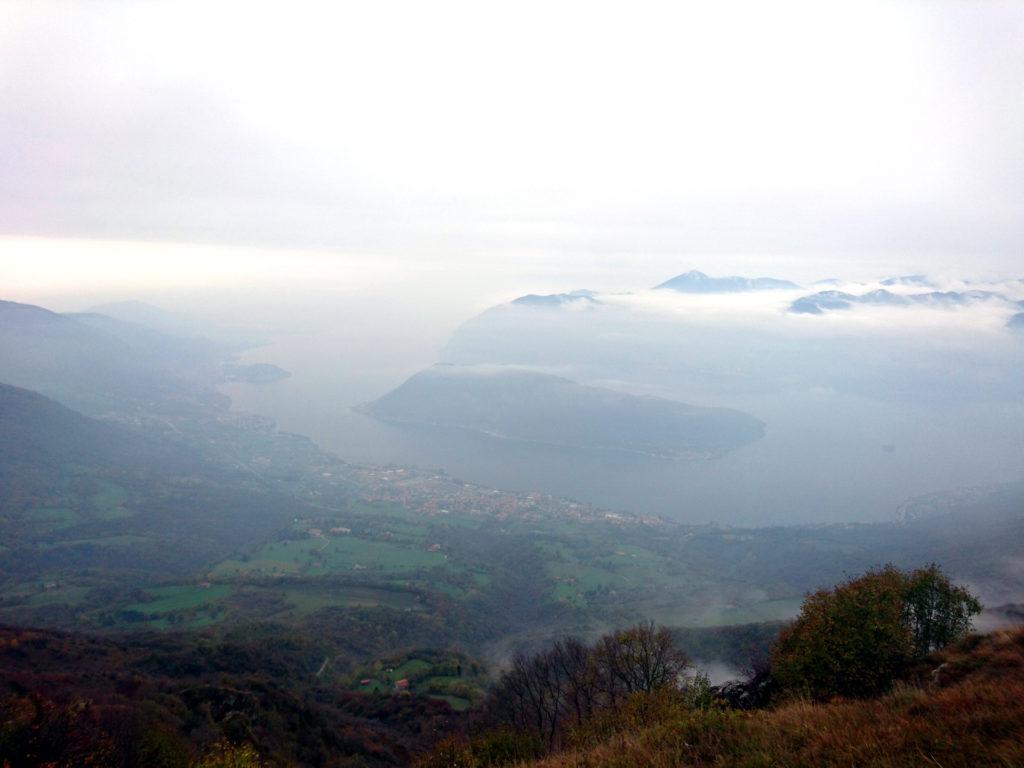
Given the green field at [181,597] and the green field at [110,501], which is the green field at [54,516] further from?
the green field at [181,597]

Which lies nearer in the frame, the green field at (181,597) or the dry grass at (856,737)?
the dry grass at (856,737)

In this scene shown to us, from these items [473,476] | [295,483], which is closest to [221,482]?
[295,483]

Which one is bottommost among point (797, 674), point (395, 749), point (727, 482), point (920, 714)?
point (727, 482)

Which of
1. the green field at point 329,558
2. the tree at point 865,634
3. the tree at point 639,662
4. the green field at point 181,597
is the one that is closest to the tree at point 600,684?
the tree at point 639,662

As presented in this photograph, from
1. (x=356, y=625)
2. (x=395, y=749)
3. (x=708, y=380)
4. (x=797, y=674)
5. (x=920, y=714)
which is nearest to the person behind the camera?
(x=920, y=714)

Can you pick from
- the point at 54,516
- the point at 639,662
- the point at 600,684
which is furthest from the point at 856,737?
the point at 54,516

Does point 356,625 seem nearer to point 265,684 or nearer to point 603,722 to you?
point 265,684
